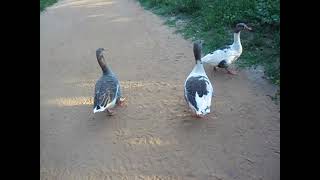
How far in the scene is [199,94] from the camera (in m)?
5.55

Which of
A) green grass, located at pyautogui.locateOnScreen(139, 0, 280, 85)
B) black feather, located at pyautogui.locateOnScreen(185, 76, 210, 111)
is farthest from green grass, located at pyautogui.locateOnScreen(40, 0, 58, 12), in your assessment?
black feather, located at pyautogui.locateOnScreen(185, 76, 210, 111)

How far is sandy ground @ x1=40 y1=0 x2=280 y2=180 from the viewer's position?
4848mm

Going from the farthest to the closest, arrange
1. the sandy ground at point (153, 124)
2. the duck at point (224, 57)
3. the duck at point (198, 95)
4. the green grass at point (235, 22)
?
1. the green grass at point (235, 22)
2. the duck at point (224, 57)
3. the duck at point (198, 95)
4. the sandy ground at point (153, 124)

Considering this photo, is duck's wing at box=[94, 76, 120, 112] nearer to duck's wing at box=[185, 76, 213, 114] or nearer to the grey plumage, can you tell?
the grey plumage

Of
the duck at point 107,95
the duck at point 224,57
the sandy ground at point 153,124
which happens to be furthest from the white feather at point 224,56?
the duck at point 107,95

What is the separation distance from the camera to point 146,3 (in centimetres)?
1207

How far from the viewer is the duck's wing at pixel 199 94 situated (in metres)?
5.45

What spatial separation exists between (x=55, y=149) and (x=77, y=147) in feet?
0.96

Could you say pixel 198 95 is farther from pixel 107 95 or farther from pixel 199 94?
pixel 107 95

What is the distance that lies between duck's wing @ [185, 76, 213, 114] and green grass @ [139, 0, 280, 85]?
58.2 inches

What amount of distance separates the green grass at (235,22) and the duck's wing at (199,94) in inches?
58.2

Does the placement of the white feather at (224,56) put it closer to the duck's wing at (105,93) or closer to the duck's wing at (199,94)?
the duck's wing at (199,94)
